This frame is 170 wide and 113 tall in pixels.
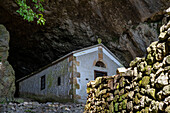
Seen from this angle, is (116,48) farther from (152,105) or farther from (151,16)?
(152,105)

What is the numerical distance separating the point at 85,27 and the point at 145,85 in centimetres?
1470

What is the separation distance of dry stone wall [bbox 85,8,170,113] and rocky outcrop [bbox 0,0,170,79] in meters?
11.6

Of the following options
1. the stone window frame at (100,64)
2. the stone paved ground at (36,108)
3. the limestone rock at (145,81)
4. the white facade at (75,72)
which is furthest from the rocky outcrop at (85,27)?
the limestone rock at (145,81)

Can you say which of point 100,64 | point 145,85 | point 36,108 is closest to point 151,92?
point 145,85

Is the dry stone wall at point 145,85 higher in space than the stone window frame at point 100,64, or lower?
lower

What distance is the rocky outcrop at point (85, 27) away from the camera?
16094mm

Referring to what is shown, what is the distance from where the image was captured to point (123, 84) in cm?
482

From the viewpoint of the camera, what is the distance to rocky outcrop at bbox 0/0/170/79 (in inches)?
634

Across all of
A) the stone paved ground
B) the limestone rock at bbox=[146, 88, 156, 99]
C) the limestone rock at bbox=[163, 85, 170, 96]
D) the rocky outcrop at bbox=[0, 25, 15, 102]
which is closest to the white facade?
the stone paved ground

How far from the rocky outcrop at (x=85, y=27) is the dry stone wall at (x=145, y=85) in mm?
11581

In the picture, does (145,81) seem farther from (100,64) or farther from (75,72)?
(100,64)

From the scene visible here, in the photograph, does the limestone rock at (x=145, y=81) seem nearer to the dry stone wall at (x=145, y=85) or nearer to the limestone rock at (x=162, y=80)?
the dry stone wall at (x=145, y=85)

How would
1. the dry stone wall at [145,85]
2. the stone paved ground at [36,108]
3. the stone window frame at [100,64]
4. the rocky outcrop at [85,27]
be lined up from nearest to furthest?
the dry stone wall at [145,85] → the stone paved ground at [36,108] → the stone window frame at [100,64] → the rocky outcrop at [85,27]

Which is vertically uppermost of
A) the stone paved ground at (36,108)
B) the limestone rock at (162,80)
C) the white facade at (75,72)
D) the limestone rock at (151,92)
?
the white facade at (75,72)
